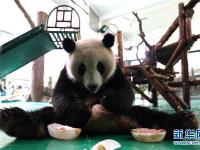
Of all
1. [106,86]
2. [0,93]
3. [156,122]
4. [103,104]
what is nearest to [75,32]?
[106,86]

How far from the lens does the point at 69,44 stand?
6.07 feet

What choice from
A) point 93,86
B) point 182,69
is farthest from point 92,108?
point 182,69

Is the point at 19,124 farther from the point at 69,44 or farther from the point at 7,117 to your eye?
the point at 69,44

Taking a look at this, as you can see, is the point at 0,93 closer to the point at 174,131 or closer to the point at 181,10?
the point at 181,10

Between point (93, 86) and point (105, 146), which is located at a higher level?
point (93, 86)

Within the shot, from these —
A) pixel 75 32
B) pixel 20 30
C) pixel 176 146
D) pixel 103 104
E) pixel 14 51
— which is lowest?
pixel 176 146

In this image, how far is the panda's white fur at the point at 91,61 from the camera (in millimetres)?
1712

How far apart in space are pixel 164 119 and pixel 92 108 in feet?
1.38

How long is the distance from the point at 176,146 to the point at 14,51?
1687 mm

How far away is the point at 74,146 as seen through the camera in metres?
1.30

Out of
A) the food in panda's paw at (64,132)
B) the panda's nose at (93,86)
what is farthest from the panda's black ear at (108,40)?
the food in panda's paw at (64,132)

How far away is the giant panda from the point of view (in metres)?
1.38

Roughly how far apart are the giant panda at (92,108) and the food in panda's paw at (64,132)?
61 millimetres

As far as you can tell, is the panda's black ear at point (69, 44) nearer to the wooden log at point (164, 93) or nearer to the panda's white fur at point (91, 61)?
the panda's white fur at point (91, 61)
